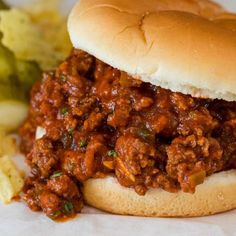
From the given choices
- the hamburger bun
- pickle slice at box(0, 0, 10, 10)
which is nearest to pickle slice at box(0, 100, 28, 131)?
pickle slice at box(0, 0, 10, 10)

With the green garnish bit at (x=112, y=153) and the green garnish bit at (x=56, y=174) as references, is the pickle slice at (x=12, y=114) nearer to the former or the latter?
the green garnish bit at (x=56, y=174)

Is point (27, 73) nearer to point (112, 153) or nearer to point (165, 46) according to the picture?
point (112, 153)

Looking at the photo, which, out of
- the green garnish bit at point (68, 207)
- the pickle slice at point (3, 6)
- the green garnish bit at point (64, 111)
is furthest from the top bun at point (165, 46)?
the pickle slice at point (3, 6)

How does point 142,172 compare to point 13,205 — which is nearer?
point 142,172

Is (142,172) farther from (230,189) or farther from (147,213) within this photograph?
(230,189)

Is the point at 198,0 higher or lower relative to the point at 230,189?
higher

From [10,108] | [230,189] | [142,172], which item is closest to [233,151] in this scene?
[230,189]
